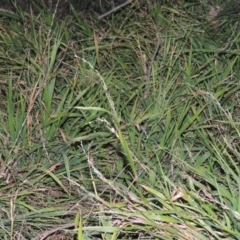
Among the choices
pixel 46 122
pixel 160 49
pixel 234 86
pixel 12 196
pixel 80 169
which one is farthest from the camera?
pixel 160 49

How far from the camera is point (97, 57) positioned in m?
2.72

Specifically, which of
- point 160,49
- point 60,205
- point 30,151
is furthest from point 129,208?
point 160,49

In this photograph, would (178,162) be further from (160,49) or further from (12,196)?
(160,49)

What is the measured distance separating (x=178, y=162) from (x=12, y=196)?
21.2 inches

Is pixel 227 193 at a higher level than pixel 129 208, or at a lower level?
higher

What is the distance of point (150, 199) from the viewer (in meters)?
1.82

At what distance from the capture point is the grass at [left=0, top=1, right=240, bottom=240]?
1.76 m

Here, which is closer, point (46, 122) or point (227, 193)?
point (227, 193)

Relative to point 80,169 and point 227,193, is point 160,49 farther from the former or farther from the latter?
point 227,193

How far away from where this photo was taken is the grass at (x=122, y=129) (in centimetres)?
176

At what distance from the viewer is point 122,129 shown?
2.30 metres

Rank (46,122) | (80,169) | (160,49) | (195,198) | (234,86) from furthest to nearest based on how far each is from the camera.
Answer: (160,49), (234,86), (46,122), (80,169), (195,198)

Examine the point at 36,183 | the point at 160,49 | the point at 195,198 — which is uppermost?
the point at 195,198

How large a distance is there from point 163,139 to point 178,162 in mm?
181
